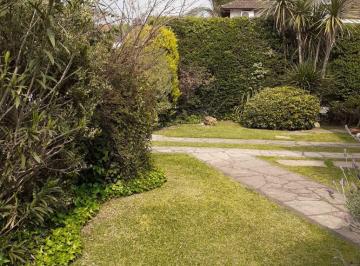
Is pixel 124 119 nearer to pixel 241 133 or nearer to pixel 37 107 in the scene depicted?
pixel 37 107

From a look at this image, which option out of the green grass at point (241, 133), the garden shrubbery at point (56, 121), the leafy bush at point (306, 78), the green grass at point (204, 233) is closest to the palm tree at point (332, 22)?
the leafy bush at point (306, 78)

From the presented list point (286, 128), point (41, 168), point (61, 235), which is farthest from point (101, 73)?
point (286, 128)

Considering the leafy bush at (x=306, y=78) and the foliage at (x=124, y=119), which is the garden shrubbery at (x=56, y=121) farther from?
the leafy bush at (x=306, y=78)

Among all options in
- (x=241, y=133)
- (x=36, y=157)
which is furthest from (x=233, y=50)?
(x=36, y=157)

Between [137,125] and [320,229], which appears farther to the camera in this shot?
[137,125]

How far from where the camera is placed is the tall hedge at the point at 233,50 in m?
14.1

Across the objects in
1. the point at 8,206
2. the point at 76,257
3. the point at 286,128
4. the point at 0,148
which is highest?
the point at 0,148

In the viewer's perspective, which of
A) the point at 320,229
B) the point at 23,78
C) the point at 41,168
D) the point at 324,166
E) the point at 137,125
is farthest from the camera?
the point at 324,166

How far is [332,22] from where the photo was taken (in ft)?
42.5

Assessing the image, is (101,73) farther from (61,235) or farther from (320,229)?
(320,229)

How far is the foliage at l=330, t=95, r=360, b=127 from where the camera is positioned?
42.3ft

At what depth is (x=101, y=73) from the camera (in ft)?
15.3

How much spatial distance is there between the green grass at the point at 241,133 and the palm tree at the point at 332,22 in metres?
2.64

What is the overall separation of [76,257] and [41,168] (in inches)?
34.9
